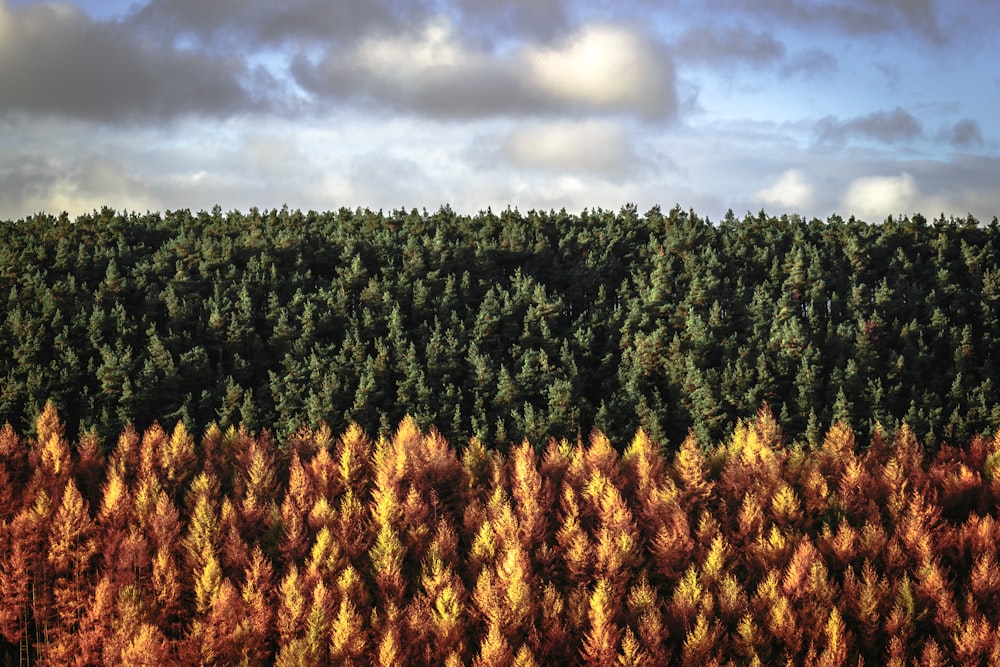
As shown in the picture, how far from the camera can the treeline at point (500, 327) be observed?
6469 centimetres

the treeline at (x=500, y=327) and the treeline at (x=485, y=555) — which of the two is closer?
the treeline at (x=485, y=555)

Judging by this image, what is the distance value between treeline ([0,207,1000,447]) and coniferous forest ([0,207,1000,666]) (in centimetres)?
23

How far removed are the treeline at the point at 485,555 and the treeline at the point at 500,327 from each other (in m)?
5.47

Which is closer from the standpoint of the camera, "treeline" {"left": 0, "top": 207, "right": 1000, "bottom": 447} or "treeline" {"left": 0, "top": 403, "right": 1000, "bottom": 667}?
"treeline" {"left": 0, "top": 403, "right": 1000, "bottom": 667}

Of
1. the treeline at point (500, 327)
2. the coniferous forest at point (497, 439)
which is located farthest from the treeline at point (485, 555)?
the treeline at point (500, 327)

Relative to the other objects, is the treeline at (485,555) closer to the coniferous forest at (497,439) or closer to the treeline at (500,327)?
the coniferous forest at (497,439)

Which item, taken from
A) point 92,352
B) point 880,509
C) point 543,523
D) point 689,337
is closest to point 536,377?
point 689,337

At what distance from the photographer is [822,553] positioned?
49844mm

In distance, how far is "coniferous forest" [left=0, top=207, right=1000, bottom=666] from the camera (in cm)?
4519

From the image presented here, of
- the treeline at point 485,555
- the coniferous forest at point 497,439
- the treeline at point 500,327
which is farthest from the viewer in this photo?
the treeline at point 500,327

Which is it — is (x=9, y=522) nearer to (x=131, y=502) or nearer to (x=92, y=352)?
(x=131, y=502)

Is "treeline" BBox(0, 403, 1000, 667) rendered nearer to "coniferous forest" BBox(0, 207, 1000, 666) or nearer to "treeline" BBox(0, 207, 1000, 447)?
"coniferous forest" BBox(0, 207, 1000, 666)

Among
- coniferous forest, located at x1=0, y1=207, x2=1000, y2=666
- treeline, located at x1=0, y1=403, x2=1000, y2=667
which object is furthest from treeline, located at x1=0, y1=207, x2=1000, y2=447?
treeline, located at x1=0, y1=403, x2=1000, y2=667

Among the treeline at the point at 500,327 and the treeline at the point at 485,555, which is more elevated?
the treeline at the point at 500,327
